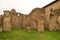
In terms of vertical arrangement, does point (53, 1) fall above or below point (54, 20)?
above

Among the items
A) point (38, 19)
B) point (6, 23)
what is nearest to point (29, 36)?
point (6, 23)

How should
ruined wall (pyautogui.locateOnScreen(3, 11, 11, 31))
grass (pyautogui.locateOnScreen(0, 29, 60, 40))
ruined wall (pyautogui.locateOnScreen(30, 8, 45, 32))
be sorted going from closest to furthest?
grass (pyautogui.locateOnScreen(0, 29, 60, 40)), ruined wall (pyautogui.locateOnScreen(3, 11, 11, 31)), ruined wall (pyautogui.locateOnScreen(30, 8, 45, 32))

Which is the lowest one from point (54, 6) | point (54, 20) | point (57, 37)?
point (57, 37)

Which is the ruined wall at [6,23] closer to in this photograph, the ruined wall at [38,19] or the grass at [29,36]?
the grass at [29,36]

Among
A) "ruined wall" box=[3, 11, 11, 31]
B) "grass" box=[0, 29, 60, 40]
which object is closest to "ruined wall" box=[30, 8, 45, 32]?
"grass" box=[0, 29, 60, 40]

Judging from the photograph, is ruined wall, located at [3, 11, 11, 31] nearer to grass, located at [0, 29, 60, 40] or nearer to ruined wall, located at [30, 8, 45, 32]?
grass, located at [0, 29, 60, 40]

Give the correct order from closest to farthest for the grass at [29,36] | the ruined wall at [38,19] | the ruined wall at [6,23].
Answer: the grass at [29,36], the ruined wall at [6,23], the ruined wall at [38,19]

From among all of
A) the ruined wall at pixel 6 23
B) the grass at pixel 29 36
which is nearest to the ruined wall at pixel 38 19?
the grass at pixel 29 36

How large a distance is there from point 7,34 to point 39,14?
572cm

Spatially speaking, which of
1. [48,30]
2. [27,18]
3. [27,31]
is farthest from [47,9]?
[27,31]

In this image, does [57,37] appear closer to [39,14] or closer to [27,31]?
[27,31]

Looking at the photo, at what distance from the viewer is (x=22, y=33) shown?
51.2 feet

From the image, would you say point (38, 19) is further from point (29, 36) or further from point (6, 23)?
point (29, 36)

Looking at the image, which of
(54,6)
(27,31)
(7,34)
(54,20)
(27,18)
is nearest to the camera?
(7,34)
